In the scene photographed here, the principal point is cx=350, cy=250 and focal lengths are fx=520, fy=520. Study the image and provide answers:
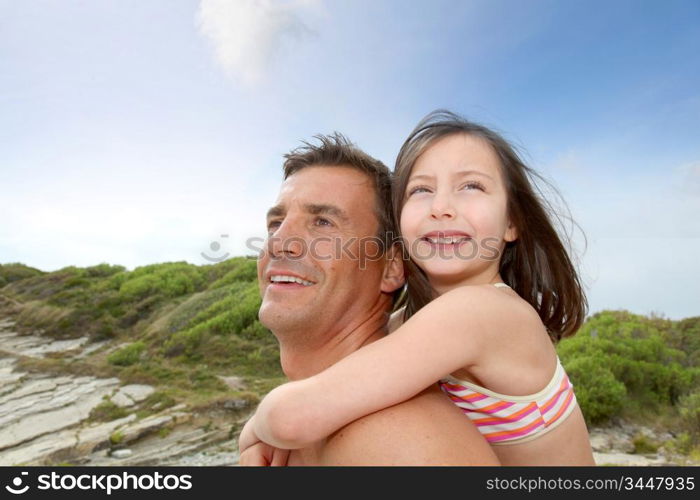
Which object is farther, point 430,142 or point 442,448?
point 430,142

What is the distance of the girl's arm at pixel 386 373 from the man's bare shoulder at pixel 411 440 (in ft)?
0.47

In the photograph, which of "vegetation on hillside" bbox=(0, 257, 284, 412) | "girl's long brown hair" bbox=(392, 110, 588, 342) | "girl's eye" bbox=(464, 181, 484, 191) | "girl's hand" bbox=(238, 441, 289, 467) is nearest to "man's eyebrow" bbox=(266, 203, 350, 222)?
"girl's long brown hair" bbox=(392, 110, 588, 342)

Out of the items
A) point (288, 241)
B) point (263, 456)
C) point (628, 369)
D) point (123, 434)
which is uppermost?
point (288, 241)

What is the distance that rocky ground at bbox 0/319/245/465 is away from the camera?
8.92 meters

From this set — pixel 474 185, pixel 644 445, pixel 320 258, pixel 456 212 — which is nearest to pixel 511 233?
pixel 474 185

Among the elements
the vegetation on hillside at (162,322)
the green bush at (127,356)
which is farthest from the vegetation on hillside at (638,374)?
the green bush at (127,356)

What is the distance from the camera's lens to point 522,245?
10.3ft

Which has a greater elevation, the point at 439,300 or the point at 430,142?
the point at 430,142

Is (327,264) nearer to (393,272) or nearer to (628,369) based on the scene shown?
(393,272)

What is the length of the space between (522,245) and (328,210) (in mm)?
1195

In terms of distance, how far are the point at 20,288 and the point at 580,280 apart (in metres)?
26.9
